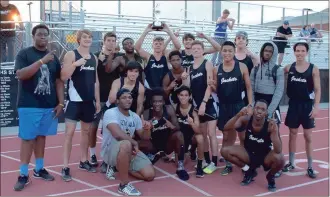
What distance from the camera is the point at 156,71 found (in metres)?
6.36

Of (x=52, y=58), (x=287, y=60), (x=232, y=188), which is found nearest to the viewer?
(x=52, y=58)

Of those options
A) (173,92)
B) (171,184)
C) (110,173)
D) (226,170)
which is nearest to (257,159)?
(226,170)

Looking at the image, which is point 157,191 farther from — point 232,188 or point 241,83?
point 241,83

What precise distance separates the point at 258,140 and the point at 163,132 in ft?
4.71

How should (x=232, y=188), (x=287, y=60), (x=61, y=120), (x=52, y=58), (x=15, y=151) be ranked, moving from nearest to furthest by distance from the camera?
(x=52, y=58), (x=232, y=188), (x=15, y=151), (x=61, y=120), (x=287, y=60)

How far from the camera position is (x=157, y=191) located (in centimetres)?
516

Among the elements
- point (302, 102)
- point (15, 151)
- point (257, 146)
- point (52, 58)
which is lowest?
point (15, 151)

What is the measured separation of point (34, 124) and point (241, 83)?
2.95 metres

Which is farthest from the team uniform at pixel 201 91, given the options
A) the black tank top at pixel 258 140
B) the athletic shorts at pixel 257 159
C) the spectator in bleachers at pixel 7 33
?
the spectator in bleachers at pixel 7 33

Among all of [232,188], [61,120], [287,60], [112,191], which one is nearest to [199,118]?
[232,188]

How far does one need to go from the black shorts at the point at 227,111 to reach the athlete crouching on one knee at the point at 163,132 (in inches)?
25.7

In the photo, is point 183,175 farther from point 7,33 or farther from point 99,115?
point 7,33

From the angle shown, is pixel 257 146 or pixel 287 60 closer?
pixel 257 146

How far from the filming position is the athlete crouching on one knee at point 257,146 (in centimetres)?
521
